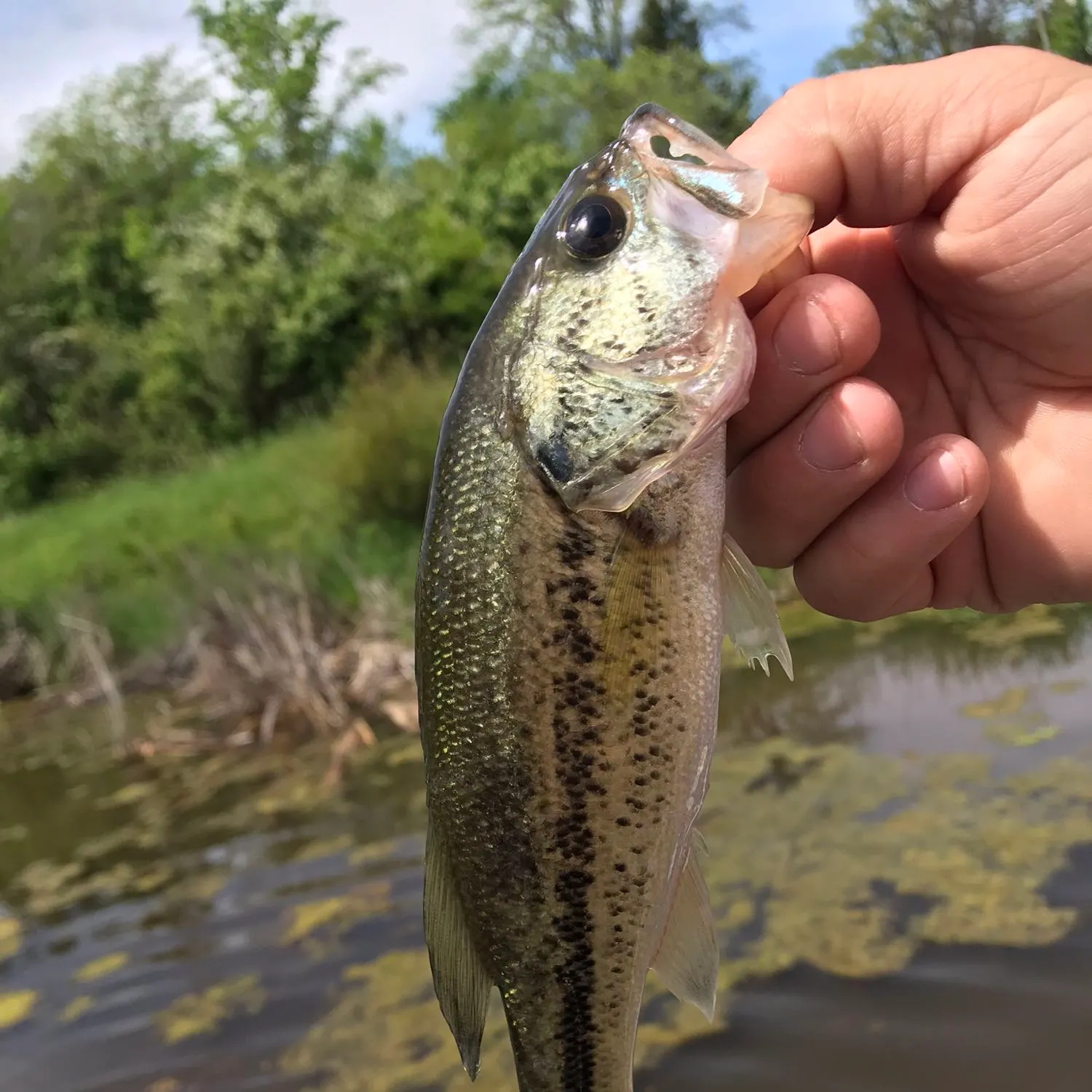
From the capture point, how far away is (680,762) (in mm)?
1904

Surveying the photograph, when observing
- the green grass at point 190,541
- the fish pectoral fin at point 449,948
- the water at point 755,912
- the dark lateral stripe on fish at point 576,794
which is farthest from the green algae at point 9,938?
the dark lateral stripe on fish at point 576,794

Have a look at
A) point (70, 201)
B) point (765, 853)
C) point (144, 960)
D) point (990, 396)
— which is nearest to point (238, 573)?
point (144, 960)

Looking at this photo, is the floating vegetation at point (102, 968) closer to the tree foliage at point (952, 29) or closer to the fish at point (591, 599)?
the fish at point (591, 599)

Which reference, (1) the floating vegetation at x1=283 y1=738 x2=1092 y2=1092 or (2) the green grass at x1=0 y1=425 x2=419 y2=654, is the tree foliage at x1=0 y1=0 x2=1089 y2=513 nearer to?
(2) the green grass at x1=0 y1=425 x2=419 y2=654

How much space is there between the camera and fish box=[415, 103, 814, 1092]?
182 cm

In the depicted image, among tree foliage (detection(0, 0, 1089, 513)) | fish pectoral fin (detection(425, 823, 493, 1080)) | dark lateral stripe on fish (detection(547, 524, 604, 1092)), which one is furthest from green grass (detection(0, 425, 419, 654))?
dark lateral stripe on fish (detection(547, 524, 604, 1092))

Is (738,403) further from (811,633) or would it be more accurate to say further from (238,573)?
(238,573)

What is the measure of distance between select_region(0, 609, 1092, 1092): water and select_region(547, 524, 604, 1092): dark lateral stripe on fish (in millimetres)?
2469

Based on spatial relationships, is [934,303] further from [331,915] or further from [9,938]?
[9,938]

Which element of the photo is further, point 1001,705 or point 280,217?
point 280,217

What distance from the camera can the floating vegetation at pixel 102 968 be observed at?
5.62m

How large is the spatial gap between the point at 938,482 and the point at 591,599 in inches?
36.1

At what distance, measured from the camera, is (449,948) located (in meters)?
1.99

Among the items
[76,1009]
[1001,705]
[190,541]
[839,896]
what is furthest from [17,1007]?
[190,541]
